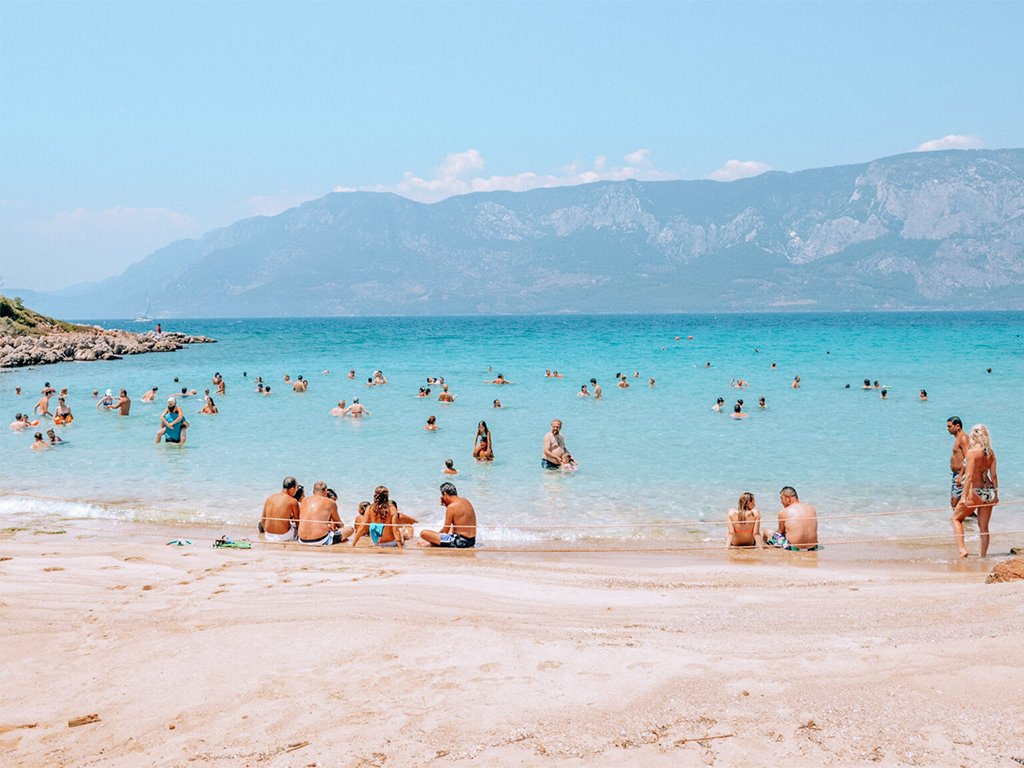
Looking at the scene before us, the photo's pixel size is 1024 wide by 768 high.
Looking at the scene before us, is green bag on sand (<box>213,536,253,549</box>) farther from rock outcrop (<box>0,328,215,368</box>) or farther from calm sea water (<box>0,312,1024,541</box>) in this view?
rock outcrop (<box>0,328,215,368</box>)

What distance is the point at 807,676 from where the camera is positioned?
223 inches

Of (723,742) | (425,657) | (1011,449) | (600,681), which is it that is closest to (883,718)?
(723,742)

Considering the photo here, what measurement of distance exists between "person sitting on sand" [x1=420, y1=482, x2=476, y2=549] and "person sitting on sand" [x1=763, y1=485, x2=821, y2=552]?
4.35m

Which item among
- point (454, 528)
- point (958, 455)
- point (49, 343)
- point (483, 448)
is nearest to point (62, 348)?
point (49, 343)

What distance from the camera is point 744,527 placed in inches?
449

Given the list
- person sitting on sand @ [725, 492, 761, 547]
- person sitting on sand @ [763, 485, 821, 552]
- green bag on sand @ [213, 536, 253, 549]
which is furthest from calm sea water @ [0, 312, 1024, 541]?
green bag on sand @ [213, 536, 253, 549]

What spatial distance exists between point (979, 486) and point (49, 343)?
58711mm

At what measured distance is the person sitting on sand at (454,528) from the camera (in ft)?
38.0

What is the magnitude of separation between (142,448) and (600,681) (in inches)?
723

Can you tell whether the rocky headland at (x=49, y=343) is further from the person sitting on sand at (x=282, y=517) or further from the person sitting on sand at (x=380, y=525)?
the person sitting on sand at (x=380, y=525)

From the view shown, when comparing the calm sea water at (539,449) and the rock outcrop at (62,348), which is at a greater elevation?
the rock outcrop at (62,348)

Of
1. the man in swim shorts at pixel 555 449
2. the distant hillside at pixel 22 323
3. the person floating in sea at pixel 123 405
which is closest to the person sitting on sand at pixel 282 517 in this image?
the man in swim shorts at pixel 555 449

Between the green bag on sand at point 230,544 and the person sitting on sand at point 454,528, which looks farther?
the person sitting on sand at point 454,528

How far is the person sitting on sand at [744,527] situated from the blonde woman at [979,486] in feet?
8.57
